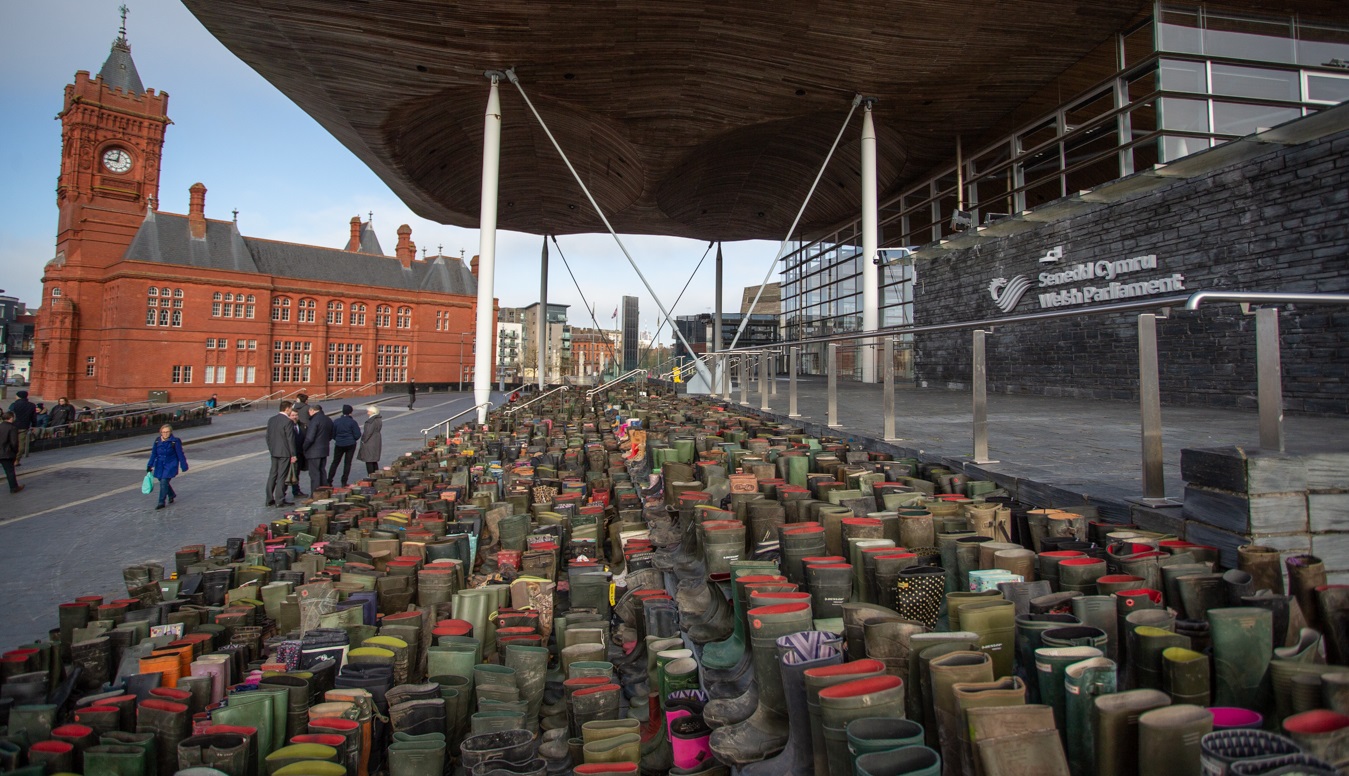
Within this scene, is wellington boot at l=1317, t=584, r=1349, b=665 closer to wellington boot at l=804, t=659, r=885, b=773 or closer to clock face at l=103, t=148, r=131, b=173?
wellington boot at l=804, t=659, r=885, b=773

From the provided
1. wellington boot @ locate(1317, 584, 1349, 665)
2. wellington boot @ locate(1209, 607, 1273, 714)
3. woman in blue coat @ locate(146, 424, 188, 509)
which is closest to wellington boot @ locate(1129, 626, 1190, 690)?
wellington boot @ locate(1209, 607, 1273, 714)

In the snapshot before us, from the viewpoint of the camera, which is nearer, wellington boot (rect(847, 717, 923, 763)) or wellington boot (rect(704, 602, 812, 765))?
wellington boot (rect(847, 717, 923, 763))

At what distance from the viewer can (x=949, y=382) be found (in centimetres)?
1775

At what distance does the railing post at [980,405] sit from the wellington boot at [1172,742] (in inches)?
132

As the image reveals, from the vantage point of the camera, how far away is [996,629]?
6.77ft

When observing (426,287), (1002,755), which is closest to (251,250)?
(426,287)

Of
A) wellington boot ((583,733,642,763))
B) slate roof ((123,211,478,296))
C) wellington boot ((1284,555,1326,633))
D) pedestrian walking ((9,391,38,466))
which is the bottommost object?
wellington boot ((583,733,642,763))

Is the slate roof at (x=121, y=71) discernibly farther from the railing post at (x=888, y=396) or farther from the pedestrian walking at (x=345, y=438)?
the railing post at (x=888, y=396)

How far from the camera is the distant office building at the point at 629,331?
1625 inches

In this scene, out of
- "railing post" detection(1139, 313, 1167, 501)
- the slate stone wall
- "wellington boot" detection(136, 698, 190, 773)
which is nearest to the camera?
"wellington boot" detection(136, 698, 190, 773)

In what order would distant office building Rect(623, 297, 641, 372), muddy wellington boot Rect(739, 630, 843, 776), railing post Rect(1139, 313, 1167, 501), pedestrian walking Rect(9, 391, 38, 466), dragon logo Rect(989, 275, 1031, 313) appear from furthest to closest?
distant office building Rect(623, 297, 641, 372)
pedestrian walking Rect(9, 391, 38, 466)
dragon logo Rect(989, 275, 1031, 313)
railing post Rect(1139, 313, 1167, 501)
muddy wellington boot Rect(739, 630, 843, 776)

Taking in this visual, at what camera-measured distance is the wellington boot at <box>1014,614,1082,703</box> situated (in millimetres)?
1981

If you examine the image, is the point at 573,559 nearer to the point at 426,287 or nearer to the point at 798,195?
the point at 798,195

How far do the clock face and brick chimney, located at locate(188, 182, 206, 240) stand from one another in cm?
657
